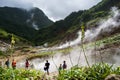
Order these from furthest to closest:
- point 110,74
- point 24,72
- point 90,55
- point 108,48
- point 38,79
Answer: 1. point 108,48
2. point 90,55
3. point 24,72
4. point 38,79
5. point 110,74

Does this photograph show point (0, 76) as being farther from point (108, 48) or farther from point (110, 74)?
point (108, 48)

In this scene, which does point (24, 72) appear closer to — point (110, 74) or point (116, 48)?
point (110, 74)

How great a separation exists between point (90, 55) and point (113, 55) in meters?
6.32

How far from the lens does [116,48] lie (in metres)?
77.5

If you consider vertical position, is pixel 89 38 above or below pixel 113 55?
above

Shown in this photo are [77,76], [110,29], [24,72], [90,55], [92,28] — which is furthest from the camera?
[92,28]

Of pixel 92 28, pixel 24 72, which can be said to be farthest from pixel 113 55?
pixel 92 28

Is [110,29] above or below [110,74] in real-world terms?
above

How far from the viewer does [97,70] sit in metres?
15.4

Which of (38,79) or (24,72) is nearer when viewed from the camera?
(38,79)

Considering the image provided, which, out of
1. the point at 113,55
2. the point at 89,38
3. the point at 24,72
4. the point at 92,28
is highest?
the point at 92,28

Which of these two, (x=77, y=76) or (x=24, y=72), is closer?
(x=77, y=76)

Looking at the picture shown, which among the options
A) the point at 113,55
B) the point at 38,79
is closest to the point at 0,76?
the point at 38,79

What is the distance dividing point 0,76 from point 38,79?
2.83 meters
